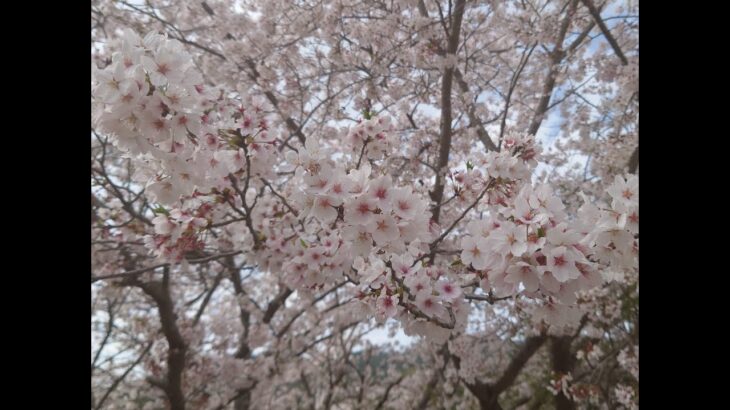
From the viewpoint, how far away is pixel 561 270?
1.21 meters

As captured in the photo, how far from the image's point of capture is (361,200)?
1.40 metres

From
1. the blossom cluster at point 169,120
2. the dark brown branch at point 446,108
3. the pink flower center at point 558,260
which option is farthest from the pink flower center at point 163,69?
the dark brown branch at point 446,108

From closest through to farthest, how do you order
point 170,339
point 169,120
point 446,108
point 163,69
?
1. point 163,69
2. point 169,120
3. point 446,108
4. point 170,339

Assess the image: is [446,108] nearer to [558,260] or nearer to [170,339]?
[558,260]

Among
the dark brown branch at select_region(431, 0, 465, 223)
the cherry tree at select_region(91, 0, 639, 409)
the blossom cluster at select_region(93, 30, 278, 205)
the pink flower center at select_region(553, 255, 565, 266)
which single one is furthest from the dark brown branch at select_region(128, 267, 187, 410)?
the pink flower center at select_region(553, 255, 565, 266)

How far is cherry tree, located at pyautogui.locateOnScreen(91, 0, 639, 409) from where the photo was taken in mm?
1426

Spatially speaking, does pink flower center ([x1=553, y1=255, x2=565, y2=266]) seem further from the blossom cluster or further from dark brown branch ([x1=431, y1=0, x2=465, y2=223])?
dark brown branch ([x1=431, y1=0, x2=465, y2=223])

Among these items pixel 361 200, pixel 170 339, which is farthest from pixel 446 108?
pixel 170 339

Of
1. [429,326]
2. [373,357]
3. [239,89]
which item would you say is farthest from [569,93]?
[373,357]

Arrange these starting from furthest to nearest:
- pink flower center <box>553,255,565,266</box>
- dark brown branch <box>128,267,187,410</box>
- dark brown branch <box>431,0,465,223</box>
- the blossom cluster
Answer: dark brown branch <box>128,267,187,410</box>
dark brown branch <box>431,0,465,223</box>
the blossom cluster
pink flower center <box>553,255,565,266</box>

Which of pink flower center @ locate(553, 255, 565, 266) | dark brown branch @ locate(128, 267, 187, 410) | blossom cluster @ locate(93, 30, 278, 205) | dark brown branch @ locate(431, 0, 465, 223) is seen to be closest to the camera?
pink flower center @ locate(553, 255, 565, 266)

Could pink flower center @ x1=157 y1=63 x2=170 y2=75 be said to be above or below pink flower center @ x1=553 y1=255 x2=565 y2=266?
above

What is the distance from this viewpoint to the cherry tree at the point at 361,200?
4.68ft
